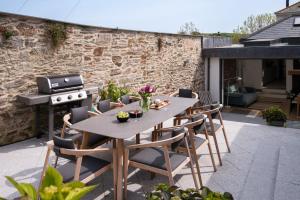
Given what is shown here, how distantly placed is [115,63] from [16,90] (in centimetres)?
303

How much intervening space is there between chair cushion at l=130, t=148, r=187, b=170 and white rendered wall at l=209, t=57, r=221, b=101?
28.3 ft

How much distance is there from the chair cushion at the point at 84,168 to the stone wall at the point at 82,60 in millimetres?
3036

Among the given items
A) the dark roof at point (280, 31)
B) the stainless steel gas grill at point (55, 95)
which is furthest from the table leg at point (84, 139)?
the dark roof at point (280, 31)

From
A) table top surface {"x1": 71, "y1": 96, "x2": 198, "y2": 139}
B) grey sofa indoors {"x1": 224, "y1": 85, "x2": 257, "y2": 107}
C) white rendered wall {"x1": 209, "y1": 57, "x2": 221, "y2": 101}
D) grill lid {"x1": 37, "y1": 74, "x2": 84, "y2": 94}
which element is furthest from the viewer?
grey sofa indoors {"x1": 224, "y1": 85, "x2": 257, "y2": 107}

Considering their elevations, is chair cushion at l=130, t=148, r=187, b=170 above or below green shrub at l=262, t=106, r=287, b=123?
above

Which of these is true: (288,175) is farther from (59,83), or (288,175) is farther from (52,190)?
(59,83)

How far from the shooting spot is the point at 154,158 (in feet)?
12.8

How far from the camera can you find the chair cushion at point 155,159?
3.75 m

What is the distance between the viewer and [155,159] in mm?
3875

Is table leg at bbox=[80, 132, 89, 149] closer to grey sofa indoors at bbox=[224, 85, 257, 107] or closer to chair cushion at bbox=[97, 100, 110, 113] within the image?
chair cushion at bbox=[97, 100, 110, 113]

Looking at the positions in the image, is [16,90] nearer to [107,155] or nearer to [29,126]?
[29,126]

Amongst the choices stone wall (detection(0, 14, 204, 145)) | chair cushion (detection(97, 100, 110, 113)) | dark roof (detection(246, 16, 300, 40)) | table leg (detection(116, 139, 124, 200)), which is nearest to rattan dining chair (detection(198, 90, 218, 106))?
stone wall (detection(0, 14, 204, 145))

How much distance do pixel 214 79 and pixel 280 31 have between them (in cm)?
420

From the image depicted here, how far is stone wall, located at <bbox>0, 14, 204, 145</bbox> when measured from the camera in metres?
5.98
